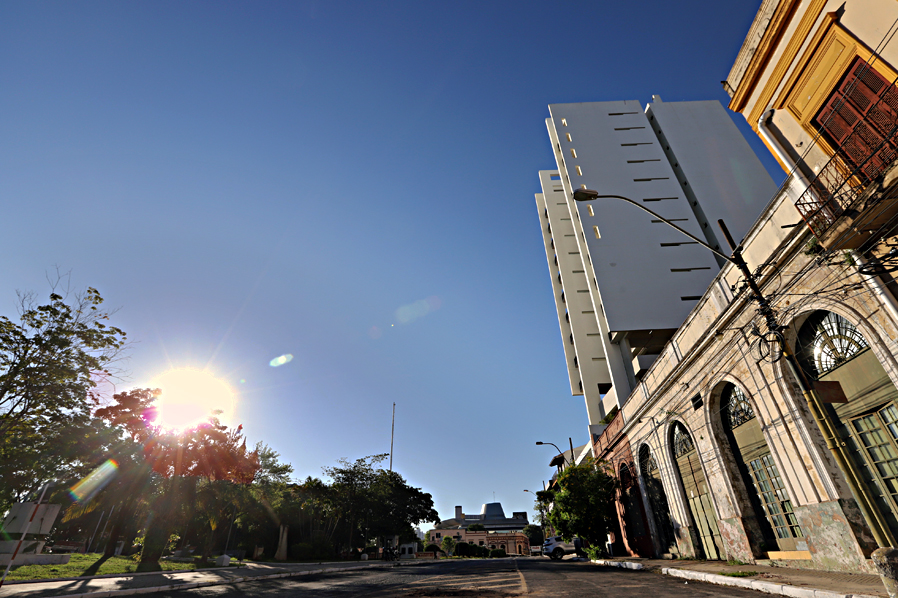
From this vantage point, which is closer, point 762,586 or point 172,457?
point 762,586

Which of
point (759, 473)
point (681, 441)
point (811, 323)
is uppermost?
point (811, 323)

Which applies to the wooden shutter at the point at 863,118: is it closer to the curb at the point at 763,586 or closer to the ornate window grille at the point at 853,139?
the ornate window grille at the point at 853,139

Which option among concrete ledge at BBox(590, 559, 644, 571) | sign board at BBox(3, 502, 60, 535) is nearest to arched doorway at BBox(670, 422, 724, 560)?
concrete ledge at BBox(590, 559, 644, 571)

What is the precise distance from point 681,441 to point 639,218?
70.6 ft

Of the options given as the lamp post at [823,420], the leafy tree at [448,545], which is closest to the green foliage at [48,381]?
the lamp post at [823,420]

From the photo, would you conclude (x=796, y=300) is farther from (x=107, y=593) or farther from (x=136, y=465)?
(x=136, y=465)

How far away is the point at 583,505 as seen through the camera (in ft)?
71.3

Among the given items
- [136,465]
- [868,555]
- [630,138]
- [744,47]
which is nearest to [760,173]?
[630,138]

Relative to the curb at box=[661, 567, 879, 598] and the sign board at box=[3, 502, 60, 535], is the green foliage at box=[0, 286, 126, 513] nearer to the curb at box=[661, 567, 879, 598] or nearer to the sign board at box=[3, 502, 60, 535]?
the sign board at box=[3, 502, 60, 535]

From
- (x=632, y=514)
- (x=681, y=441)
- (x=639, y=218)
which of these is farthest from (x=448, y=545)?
(x=681, y=441)

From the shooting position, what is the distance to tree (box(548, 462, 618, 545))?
21719mm

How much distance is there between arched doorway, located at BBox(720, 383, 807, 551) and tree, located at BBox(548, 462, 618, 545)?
404 inches

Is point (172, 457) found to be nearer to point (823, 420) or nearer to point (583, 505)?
point (583, 505)

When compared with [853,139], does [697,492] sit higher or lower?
lower
